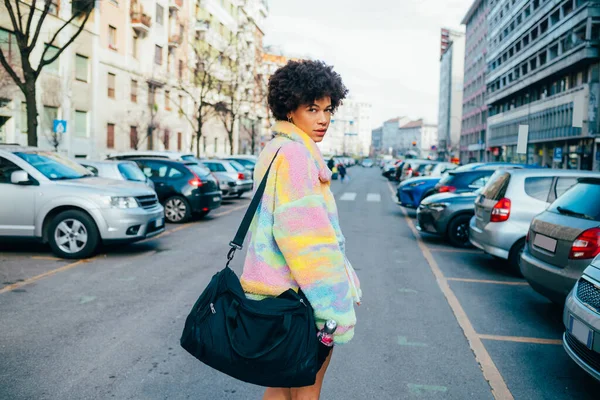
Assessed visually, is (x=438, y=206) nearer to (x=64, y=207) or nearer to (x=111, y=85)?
(x=64, y=207)

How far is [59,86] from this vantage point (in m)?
27.8

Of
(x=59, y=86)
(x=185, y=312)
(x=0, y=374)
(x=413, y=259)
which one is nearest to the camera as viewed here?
(x=0, y=374)

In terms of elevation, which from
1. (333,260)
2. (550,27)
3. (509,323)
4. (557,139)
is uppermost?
(550,27)

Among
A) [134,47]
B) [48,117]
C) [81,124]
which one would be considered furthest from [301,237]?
[134,47]

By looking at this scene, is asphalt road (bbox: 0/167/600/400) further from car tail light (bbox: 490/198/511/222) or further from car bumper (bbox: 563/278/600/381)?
car tail light (bbox: 490/198/511/222)

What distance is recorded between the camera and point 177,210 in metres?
14.3

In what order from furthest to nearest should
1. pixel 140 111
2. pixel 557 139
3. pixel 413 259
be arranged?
pixel 557 139 → pixel 140 111 → pixel 413 259

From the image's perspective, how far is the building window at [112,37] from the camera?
3319 cm

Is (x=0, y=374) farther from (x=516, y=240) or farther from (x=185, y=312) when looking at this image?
(x=516, y=240)

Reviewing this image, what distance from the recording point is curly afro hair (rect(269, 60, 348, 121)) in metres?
2.45

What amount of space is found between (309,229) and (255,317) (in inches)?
15.1

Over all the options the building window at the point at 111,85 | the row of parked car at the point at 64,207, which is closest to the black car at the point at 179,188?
the row of parked car at the point at 64,207

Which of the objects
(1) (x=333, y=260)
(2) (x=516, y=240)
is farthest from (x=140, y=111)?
(1) (x=333, y=260)

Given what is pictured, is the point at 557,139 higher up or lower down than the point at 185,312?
higher up
